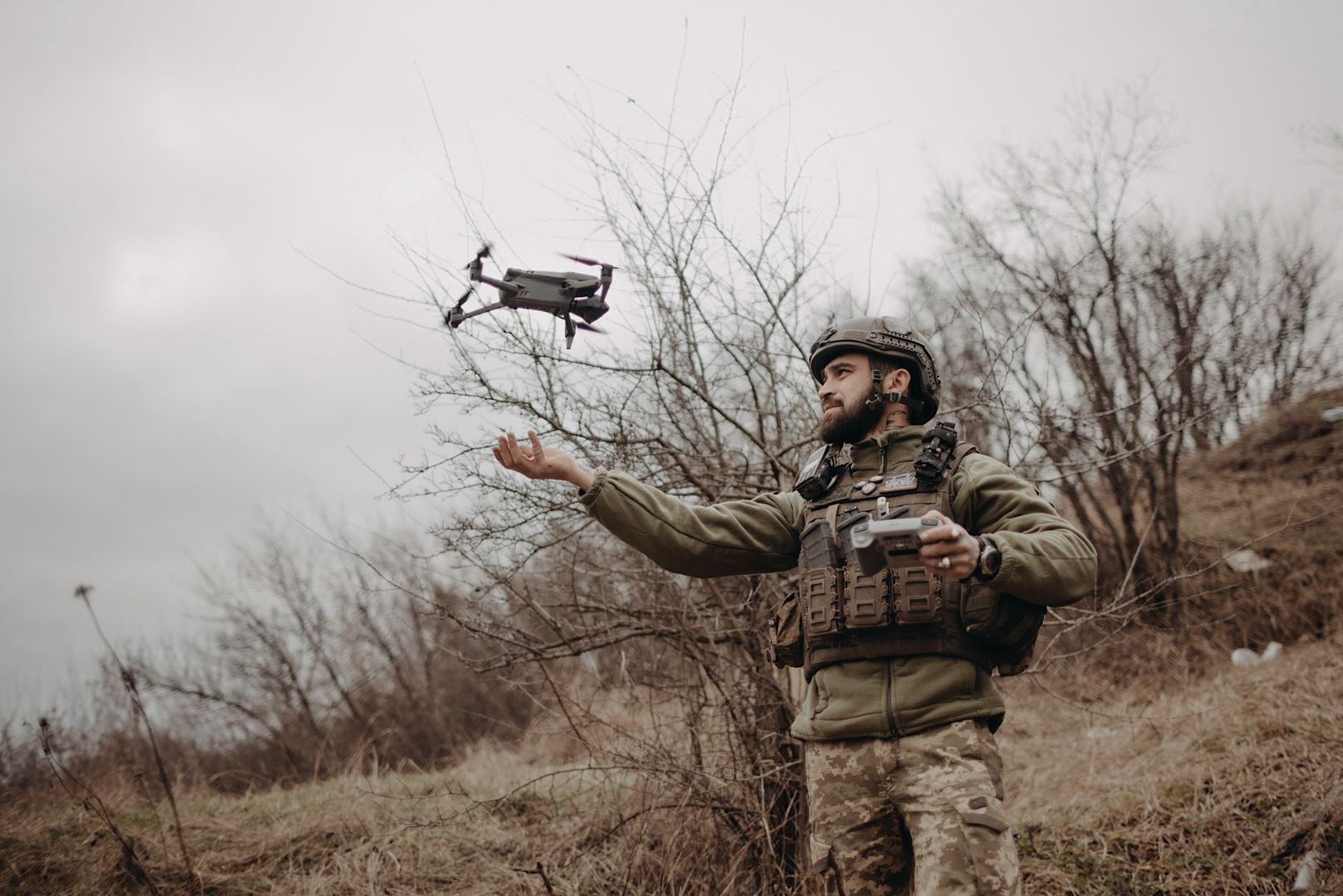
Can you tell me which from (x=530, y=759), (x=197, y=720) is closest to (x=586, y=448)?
(x=530, y=759)

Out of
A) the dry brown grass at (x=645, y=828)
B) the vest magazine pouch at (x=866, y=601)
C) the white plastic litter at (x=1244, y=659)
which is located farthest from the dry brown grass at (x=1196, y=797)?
the vest magazine pouch at (x=866, y=601)

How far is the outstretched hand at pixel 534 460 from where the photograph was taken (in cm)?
285

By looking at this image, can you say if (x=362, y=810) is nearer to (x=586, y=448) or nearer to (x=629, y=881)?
(x=629, y=881)

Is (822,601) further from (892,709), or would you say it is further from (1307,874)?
(1307,874)

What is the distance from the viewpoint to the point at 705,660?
4.67 meters

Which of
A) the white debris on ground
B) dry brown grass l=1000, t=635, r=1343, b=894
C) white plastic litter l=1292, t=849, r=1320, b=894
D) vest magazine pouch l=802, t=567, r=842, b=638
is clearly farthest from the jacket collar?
the white debris on ground

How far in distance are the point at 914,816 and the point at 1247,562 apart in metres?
9.67

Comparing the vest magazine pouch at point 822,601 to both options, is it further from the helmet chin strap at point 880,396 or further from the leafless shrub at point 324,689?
the leafless shrub at point 324,689

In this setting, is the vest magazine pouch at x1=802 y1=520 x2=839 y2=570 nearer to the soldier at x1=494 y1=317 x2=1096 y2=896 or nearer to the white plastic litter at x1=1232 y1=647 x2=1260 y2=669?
the soldier at x1=494 y1=317 x2=1096 y2=896

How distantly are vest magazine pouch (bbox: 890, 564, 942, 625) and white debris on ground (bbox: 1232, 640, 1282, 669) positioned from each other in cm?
752

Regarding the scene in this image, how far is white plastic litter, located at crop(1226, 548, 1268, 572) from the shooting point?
1019cm

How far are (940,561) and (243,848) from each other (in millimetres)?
4715

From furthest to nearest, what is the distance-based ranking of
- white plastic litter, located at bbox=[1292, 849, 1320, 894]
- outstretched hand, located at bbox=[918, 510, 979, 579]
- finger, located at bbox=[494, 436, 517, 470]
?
1. white plastic litter, located at bbox=[1292, 849, 1320, 894]
2. finger, located at bbox=[494, 436, 517, 470]
3. outstretched hand, located at bbox=[918, 510, 979, 579]

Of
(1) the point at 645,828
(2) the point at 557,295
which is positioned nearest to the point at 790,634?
(2) the point at 557,295
